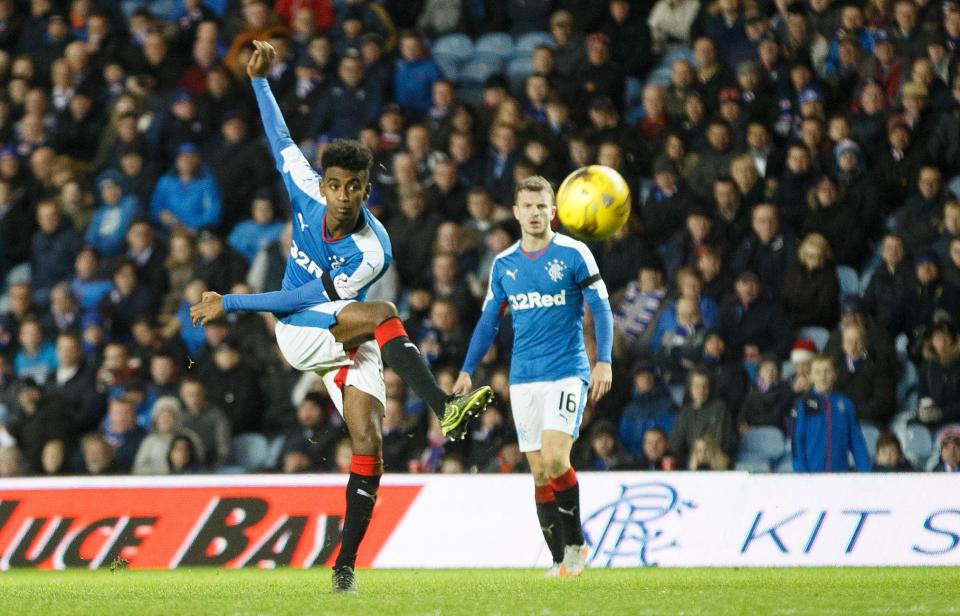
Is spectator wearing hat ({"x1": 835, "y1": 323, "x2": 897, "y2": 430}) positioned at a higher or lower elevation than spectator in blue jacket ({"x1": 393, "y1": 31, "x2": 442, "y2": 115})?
lower

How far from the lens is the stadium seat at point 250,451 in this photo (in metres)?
13.3

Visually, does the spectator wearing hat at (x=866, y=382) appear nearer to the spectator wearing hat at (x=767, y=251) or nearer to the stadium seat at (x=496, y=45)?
the spectator wearing hat at (x=767, y=251)

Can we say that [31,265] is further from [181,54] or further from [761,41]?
[761,41]

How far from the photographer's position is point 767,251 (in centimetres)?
1309

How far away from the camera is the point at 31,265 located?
15.7 metres

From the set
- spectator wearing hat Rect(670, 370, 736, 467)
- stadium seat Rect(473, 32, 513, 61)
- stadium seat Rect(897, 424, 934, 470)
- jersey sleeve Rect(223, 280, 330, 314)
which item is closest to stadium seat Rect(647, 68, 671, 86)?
stadium seat Rect(473, 32, 513, 61)

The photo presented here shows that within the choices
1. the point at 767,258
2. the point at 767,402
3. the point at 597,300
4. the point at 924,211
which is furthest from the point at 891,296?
the point at 597,300

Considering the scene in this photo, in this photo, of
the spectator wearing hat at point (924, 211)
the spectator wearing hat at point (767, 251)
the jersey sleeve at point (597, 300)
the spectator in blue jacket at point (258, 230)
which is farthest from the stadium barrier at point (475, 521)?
the spectator in blue jacket at point (258, 230)

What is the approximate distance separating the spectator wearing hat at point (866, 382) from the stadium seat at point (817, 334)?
554mm

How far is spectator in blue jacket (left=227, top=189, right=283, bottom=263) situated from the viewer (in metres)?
14.7

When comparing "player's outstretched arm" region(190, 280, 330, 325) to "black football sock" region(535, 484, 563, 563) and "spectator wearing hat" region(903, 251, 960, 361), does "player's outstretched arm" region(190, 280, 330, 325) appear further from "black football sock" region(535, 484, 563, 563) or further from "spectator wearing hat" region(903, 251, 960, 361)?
"spectator wearing hat" region(903, 251, 960, 361)

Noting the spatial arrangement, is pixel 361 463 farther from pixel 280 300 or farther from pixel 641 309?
pixel 641 309

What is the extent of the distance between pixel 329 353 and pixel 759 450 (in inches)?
206

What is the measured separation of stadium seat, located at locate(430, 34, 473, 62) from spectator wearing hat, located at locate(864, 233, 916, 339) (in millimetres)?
5511
